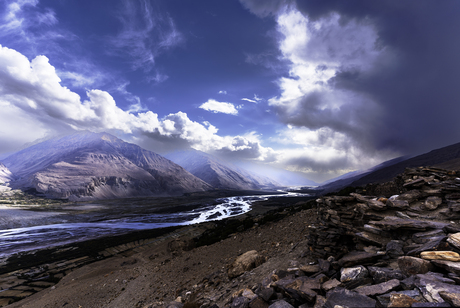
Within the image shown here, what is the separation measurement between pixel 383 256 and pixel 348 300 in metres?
2.74

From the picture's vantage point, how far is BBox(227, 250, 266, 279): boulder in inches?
451

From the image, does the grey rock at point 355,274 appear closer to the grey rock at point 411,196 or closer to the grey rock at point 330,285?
the grey rock at point 330,285

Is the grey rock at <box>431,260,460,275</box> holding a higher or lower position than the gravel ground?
higher

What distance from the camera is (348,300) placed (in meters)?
4.36

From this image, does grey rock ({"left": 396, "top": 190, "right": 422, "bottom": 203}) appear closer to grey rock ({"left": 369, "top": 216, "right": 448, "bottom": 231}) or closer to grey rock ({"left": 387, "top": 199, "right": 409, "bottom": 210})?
grey rock ({"left": 387, "top": 199, "right": 409, "bottom": 210})

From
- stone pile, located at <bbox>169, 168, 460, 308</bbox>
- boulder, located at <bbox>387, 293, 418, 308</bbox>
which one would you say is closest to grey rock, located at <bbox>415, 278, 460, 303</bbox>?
stone pile, located at <bbox>169, 168, 460, 308</bbox>

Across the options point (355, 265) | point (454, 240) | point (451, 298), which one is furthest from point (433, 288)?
point (355, 265)

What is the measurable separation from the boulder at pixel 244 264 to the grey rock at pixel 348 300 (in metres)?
8.02

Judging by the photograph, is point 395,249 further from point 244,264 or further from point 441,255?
point 244,264

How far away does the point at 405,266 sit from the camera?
4.96 m

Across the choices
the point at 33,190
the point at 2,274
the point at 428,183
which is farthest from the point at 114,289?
the point at 33,190

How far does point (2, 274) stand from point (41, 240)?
26.1 meters

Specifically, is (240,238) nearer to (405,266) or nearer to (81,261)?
(405,266)

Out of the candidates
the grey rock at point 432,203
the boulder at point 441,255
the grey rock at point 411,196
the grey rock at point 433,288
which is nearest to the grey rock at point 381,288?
the grey rock at point 433,288
